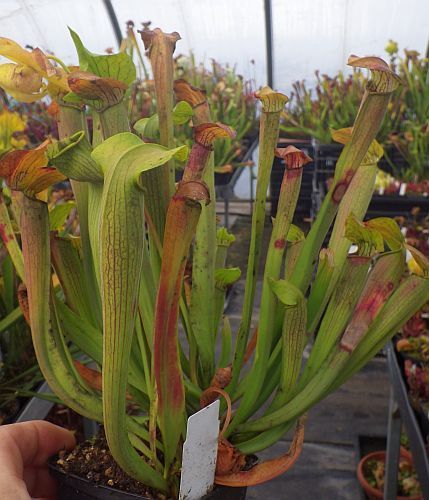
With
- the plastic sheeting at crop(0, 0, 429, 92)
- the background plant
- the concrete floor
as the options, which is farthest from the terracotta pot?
the plastic sheeting at crop(0, 0, 429, 92)

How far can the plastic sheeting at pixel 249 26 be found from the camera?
446 centimetres

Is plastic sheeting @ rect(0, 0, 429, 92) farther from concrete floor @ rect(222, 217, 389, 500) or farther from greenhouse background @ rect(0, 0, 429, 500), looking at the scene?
greenhouse background @ rect(0, 0, 429, 500)

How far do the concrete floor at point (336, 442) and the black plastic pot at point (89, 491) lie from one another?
3.89 feet

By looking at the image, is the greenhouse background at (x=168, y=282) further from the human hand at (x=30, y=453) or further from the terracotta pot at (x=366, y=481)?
the terracotta pot at (x=366, y=481)

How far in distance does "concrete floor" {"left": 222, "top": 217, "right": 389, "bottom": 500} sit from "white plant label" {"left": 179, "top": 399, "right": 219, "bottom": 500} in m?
1.24

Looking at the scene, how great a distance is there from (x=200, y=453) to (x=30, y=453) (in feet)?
A: 0.69

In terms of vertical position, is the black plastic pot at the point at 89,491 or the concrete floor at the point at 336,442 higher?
the black plastic pot at the point at 89,491

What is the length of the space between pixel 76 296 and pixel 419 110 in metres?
→ 2.94

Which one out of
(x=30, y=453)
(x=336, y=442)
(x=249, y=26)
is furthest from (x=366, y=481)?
(x=249, y=26)

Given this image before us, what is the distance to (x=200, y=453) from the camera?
48cm

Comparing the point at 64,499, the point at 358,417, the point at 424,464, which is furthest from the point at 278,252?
the point at 358,417

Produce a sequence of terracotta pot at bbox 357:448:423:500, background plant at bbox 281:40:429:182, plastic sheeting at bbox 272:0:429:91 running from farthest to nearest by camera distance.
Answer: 1. plastic sheeting at bbox 272:0:429:91
2. background plant at bbox 281:40:429:182
3. terracotta pot at bbox 357:448:423:500

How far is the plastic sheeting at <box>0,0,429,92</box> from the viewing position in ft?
14.6

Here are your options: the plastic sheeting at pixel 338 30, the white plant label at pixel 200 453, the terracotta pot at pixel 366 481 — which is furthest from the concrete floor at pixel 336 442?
the plastic sheeting at pixel 338 30
